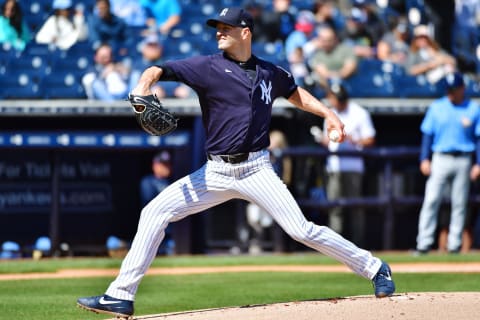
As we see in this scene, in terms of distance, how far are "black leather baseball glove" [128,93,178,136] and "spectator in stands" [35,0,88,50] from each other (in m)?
8.36

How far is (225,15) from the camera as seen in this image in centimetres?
620

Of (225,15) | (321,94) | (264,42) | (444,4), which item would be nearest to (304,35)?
(264,42)

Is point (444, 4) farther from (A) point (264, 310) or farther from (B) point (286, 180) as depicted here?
(A) point (264, 310)

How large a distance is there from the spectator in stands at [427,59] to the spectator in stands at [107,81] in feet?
12.2

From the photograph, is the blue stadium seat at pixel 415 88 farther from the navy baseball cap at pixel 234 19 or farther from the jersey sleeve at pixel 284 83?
the navy baseball cap at pixel 234 19

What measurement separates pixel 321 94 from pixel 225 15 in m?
6.74

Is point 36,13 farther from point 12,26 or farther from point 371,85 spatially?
point 371,85

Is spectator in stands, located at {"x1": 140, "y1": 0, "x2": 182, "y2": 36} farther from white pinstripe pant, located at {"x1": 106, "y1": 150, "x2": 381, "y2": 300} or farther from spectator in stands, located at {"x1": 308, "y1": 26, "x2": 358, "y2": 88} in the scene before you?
white pinstripe pant, located at {"x1": 106, "y1": 150, "x2": 381, "y2": 300}

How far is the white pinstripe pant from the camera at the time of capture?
19.8ft

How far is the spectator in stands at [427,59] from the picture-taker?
1398cm

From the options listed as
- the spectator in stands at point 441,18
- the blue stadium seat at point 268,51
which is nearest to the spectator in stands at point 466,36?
the spectator in stands at point 441,18

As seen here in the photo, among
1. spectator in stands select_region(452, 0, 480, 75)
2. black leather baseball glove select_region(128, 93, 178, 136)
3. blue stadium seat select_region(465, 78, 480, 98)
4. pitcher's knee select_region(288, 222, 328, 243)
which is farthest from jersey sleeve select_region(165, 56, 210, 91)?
spectator in stands select_region(452, 0, 480, 75)

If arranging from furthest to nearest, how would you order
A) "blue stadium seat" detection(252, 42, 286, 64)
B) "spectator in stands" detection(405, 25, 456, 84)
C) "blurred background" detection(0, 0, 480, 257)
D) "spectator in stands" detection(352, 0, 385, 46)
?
"spectator in stands" detection(352, 0, 385, 46) < "spectator in stands" detection(405, 25, 456, 84) < "blue stadium seat" detection(252, 42, 286, 64) < "blurred background" detection(0, 0, 480, 257)

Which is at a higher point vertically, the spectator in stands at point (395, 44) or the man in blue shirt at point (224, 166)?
the spectator in stands at point (395, 44)
